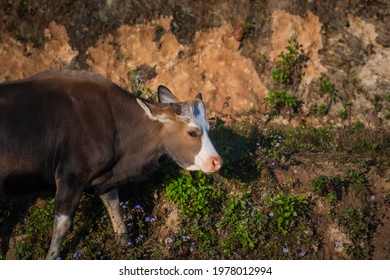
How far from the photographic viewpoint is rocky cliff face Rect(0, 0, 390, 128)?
35.4 ft

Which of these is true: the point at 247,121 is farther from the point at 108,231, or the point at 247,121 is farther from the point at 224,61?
the point at 108,231

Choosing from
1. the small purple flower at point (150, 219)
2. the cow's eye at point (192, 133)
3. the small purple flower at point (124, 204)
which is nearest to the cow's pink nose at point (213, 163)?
the cow's eye at point (192, 133)

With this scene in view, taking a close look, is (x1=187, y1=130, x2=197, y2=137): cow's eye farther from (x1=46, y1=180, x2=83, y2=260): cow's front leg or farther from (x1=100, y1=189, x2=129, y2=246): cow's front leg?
(x1=46, y1=180, x2=83, y2=260): cow's front leg

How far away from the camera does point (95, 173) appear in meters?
6.98

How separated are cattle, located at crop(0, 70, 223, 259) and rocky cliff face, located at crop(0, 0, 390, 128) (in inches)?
147

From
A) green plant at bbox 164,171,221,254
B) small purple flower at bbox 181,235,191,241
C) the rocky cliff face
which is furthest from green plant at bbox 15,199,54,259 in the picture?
the rocky cliff face

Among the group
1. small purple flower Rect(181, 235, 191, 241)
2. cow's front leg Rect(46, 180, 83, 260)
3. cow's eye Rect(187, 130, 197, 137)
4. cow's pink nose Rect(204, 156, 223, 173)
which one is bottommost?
small purple flower Rect(181, 235, 191, 241)

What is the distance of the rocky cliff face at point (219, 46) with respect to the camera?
425 inches

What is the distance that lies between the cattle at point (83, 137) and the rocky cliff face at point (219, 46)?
3.74 m

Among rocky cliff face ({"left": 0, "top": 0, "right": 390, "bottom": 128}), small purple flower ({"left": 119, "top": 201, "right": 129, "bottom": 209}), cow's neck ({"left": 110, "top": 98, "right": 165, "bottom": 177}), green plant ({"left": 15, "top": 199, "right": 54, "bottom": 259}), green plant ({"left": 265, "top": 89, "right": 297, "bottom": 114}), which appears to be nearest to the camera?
cow's neck ({"left": 110, "top": 98, "right": 165, "bottom": 177})

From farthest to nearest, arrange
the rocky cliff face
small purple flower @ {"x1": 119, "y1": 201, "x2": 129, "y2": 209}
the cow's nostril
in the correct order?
the rocky cliff face, small purple flower @ {"x1": 119, "y1": 201, "x2": 129, "y2": 209}, the cow's nostril

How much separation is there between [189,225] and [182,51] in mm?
4567

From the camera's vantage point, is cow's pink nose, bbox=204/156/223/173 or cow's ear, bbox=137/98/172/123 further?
cow's ear, bbox=137/98/172/123

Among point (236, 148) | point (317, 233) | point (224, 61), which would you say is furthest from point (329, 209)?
point (224, 61)
